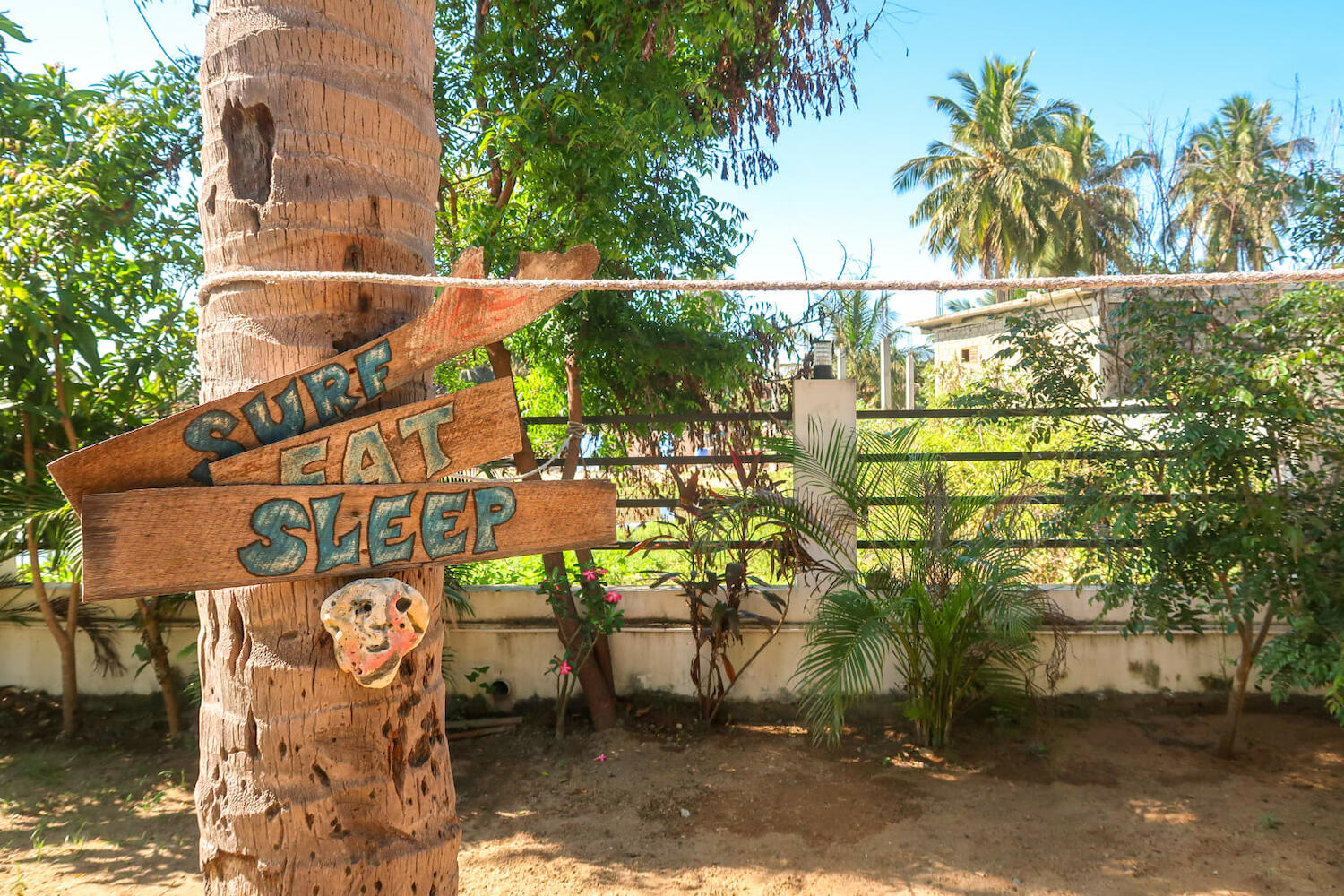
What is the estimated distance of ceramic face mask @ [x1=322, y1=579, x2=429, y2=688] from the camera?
151 cm

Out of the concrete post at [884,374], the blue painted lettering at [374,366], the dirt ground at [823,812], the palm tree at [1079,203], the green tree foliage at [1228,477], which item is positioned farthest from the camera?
the palm tree at [1079,203]

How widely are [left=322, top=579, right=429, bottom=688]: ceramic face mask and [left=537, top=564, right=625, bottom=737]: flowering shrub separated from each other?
312 centimetres

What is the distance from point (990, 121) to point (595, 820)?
1059 inches

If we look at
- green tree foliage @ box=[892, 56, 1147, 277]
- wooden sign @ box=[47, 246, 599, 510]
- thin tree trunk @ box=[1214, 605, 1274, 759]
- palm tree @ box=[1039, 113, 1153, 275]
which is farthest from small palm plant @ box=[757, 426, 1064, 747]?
green tree foliage @ box=[892, 56, 1147, 277]

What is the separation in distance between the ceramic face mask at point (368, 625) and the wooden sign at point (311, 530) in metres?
0.04

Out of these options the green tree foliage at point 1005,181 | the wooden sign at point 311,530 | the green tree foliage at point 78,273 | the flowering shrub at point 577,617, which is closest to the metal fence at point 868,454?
the flowering shrub at point 577,617

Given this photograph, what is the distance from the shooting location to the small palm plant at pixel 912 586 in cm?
407

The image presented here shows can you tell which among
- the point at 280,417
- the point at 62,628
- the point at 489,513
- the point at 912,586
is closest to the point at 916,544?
the point at 912,586

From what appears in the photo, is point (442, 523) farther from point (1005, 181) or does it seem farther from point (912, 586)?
point (1005, 181)

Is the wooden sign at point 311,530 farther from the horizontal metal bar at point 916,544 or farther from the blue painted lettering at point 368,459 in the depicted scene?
the horizontal metal bar at point 916,544

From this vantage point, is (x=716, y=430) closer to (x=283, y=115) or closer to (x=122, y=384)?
(x=122, y=384)

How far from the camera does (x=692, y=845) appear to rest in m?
3.58

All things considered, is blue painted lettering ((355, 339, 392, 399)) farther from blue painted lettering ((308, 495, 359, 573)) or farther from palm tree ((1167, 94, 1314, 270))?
palm tree ((1167, 94, 1314, 270))

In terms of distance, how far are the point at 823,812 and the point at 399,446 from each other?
3061mm
